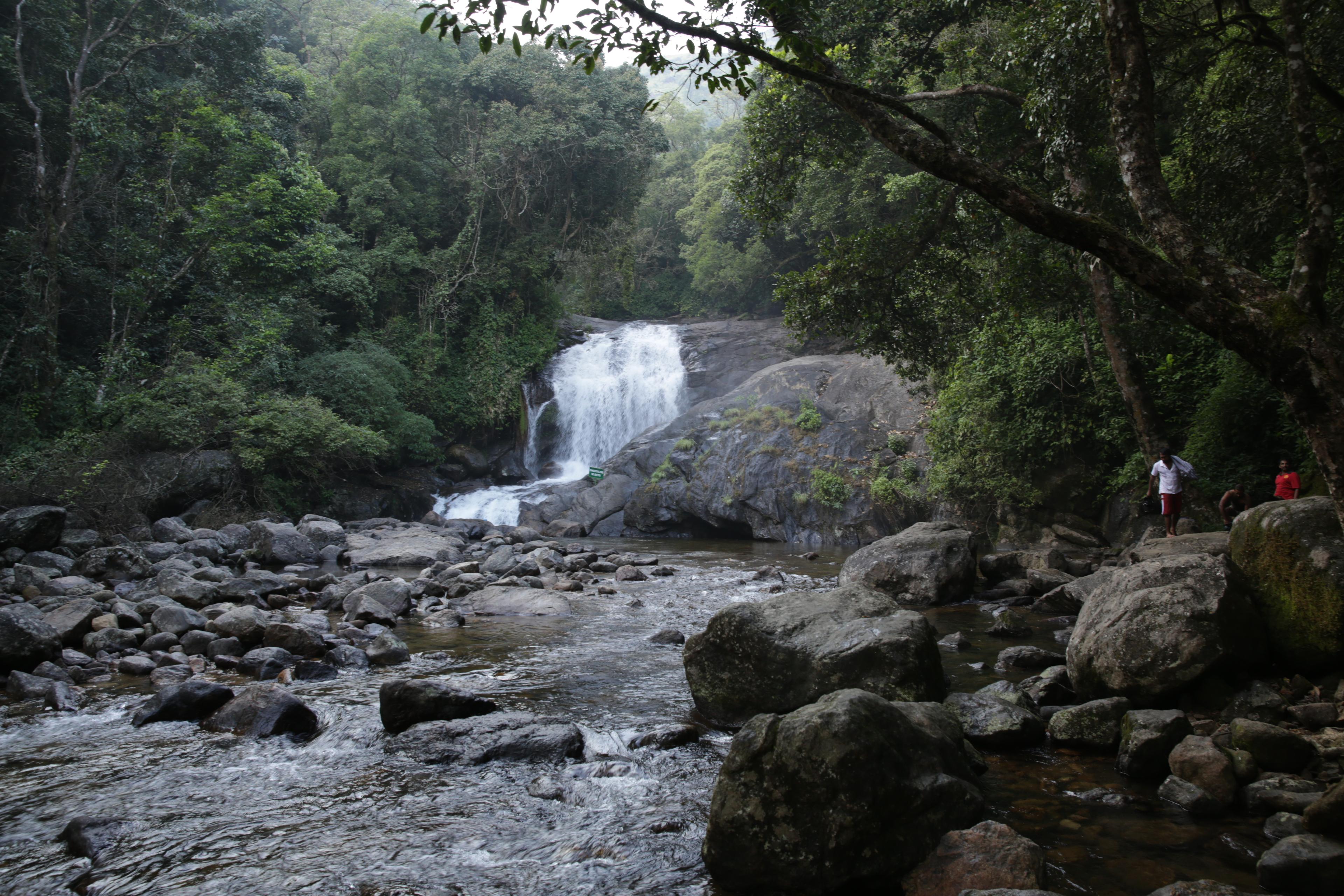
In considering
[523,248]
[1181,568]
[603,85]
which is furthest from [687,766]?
[603,85]

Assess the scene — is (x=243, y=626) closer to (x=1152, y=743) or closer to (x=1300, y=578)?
(x=1152, y=743)

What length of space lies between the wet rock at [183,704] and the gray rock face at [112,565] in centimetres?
746

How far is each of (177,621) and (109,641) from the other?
30.7 inches

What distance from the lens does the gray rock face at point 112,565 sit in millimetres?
12453

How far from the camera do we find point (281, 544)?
16078 mm

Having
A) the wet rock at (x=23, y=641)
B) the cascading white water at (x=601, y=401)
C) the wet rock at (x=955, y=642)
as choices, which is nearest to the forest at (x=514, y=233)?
the cascading white water at (x=601, y=401)

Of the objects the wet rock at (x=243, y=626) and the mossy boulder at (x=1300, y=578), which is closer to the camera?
the mossy boulder at (x=1300, y=578)

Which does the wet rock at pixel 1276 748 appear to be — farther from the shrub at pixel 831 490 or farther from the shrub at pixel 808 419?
the shrub at pixel 808 419

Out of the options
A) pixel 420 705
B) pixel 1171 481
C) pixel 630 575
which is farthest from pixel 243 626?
pixel 1171 481

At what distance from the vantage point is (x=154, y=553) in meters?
14.2

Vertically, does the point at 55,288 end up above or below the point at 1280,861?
above

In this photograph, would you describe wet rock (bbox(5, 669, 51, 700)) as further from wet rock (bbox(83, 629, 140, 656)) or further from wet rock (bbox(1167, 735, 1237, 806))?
wet rock (bbox(1167, 735, 1237, 806))

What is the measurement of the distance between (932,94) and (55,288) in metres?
20.1

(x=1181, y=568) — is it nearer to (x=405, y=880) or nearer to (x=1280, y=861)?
(x=1280, y=861)
